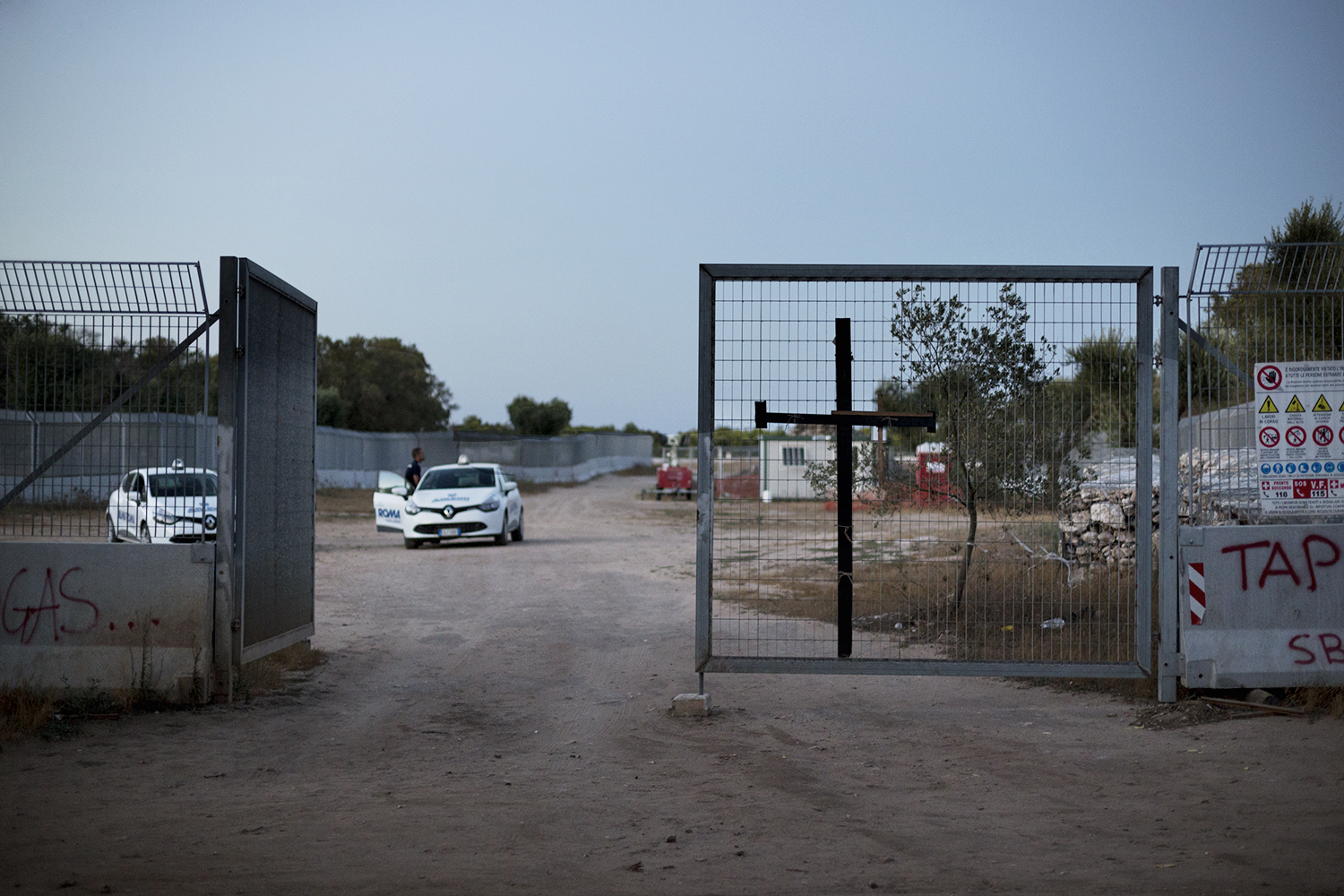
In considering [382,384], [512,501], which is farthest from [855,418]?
[382,384]

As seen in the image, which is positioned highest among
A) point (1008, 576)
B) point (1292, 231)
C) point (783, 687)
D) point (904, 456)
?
point (1292, 231)

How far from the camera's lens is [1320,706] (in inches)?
275

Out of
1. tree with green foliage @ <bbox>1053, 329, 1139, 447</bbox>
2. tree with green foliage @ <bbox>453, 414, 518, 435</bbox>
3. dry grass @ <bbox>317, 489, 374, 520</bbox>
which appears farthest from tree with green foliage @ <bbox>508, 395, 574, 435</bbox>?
tree with green foliage @ <bbox>1053, 329, 1139, 447</bbox>

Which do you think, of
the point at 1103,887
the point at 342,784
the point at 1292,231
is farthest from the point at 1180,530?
the point at 1292,231

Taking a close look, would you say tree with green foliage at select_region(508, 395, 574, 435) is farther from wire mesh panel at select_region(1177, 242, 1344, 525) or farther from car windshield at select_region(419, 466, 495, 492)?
wire mesh panel at select_region(1177, 242, 1344, 525)

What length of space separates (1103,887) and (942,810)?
3.64ft

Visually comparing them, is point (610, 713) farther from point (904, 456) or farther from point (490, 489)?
point (490, 489)

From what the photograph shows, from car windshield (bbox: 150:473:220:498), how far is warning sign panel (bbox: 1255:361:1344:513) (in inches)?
287

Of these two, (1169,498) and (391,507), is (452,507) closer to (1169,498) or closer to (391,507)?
(391,507)

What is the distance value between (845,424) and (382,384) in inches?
2751

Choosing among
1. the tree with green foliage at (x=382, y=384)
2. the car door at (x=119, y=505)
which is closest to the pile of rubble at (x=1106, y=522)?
the car door at (x=119, y=505)

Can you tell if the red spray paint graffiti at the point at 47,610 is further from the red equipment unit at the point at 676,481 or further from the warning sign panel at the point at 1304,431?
the red equipment unit at the point at 676,481

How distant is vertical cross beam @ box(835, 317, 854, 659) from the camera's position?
284 inches

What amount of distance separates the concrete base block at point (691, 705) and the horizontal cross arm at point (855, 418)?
194 centimetres
